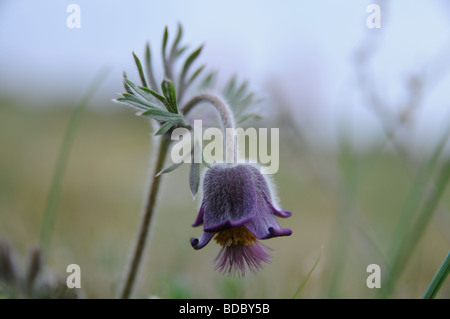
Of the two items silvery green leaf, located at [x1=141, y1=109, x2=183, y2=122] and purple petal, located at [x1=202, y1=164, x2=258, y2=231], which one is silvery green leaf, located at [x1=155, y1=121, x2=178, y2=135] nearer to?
silvery green leaf, located at [x1=141, y1=109, x2=183, y2=122]

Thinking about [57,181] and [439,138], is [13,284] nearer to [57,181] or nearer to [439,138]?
[57,181]

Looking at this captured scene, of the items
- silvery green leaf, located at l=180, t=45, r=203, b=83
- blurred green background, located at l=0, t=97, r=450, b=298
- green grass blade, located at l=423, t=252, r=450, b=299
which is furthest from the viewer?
blurred green background, located at l=0, t=97, r=450, b=298

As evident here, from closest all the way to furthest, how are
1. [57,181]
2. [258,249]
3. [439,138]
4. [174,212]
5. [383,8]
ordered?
[258,249] < [57,181] < [439,138] < [383,8] < [174,212]

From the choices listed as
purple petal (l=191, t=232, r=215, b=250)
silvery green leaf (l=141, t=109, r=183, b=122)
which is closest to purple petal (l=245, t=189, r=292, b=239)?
purple petal (l=191, t=232, r=215, b=250)

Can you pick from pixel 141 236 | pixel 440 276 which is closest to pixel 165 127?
pixel 141 236

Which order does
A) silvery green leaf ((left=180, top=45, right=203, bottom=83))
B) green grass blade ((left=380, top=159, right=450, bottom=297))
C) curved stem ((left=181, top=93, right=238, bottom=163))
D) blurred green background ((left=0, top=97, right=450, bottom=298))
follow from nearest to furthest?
curved stem ((left=181, top=93, right=238, bottom=163)) → silvery green leaf ((left=180, top=45, right=203, bottom=83)) → green grass blade ((left=380, top=159, right=450, bottom=297)) → blurred green background ((left=0, top=97, right=450, bottom=298))
